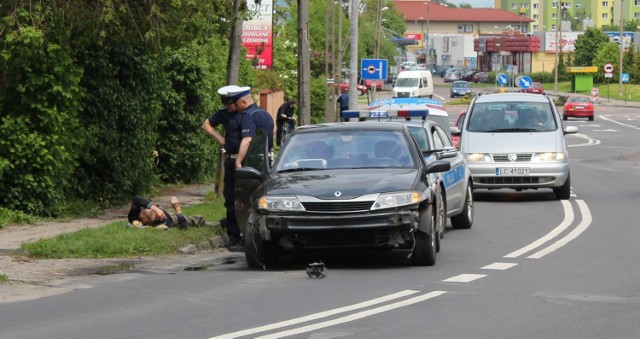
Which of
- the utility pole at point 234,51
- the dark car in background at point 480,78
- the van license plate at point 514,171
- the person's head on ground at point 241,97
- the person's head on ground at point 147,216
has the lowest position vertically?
the dark car in background at point 480,78

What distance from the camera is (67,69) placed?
17.0 meters

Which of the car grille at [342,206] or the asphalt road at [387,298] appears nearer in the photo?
the asphalt road at [387,298]

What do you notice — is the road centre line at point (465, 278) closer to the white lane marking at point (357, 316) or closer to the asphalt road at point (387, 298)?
the asphalt road at point (387, 298)

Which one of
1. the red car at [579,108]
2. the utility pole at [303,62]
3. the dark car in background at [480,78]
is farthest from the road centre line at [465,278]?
the dark car in background at [480,78]

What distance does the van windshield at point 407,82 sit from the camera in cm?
8369

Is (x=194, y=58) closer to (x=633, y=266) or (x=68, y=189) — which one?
(x=68, y=189)

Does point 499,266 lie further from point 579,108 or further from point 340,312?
point 579,108

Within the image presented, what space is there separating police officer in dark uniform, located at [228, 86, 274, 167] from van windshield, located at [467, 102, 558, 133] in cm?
873

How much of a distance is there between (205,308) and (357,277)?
227 cm

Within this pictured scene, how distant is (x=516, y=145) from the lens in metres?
22.5

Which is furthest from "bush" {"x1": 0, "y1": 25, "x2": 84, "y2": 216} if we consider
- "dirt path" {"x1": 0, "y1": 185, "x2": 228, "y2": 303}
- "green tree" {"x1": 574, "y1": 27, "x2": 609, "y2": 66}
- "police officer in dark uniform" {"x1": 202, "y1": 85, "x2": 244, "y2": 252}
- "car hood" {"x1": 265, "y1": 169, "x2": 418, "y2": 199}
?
"green tree" {"x1": 574, "y1": 27, "x2": 609, "y2": 66}

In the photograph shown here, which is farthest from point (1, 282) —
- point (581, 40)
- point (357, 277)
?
Answer: point (581, 40)

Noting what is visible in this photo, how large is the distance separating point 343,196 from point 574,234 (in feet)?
17.8

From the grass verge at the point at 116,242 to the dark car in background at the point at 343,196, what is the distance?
1.17 metres
